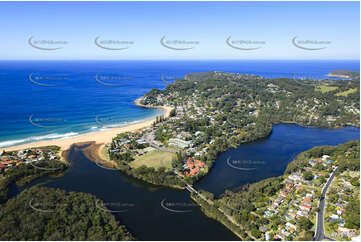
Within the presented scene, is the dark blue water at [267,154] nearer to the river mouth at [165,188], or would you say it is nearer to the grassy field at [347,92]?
the river mouth at [165,188]

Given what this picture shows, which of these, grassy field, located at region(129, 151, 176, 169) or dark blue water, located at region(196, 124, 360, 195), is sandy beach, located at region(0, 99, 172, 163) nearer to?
grassy field, located at region(129, 151, 176, 169)

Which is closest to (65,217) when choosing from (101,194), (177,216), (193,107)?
(101,194)

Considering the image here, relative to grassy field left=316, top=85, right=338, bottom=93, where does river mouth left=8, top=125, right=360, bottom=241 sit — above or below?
below

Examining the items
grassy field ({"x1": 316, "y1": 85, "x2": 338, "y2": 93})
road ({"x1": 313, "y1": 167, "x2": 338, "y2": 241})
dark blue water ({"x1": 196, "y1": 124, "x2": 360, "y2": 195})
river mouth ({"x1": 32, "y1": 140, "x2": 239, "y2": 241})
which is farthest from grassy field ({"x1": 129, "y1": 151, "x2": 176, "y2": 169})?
grassy field ({"x1": 316, "y1": 85, "x2": 338, "y2": 93})

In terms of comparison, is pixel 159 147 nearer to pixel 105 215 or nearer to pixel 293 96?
pixel 105 215

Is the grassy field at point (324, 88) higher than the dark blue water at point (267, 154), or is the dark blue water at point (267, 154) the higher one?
the grassy field at point (324, 88)

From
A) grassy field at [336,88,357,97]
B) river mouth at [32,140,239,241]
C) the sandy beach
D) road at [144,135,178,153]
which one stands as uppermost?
grassy field at [336,88,357,97]

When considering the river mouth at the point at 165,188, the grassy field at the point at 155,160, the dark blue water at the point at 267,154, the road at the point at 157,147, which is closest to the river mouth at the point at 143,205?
the river mouth at the point at 165,188

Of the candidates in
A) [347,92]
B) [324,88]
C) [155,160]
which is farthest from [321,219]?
[324,88]
